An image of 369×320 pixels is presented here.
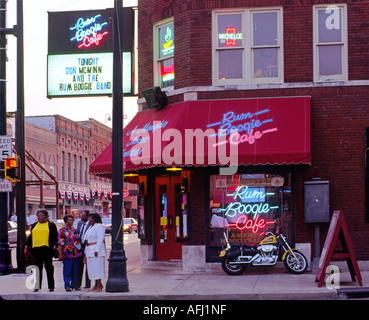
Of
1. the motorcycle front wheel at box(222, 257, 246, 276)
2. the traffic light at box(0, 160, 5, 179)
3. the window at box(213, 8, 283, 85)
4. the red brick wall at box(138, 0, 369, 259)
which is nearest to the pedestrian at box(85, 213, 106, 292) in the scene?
the motorcycle front wheel at box(222, 257, 246, 276)

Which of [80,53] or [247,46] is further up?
[80,53]

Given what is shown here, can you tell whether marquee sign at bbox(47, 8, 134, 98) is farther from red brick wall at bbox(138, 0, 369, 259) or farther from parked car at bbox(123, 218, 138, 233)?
parked car at bbox(123, 218, 138, 233)

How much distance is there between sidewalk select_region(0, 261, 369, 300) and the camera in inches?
496

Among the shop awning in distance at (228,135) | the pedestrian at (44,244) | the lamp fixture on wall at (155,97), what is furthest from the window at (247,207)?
the pedestrian at (44,244)

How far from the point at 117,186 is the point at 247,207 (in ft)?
15.4

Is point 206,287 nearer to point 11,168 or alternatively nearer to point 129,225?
point 11,168

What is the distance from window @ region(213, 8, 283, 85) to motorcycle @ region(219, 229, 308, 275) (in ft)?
13.5

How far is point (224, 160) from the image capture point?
15789 millimetres

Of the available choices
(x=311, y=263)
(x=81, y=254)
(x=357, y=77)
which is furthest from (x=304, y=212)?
(x=81, y=254)

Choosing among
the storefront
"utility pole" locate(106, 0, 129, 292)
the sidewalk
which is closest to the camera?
the sidewalk

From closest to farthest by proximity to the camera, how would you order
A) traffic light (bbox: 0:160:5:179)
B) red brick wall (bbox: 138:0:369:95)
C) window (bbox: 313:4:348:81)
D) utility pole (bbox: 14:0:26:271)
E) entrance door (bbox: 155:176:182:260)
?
red brick wall (bbox: 138:0:369:95) → window (bbox: 313:4:348:81) → traffic light (bbox: 0:160:5:179) → utility pole (bbox: 14:0:26:271) → entrance door (bbox: 155:176:182:260)

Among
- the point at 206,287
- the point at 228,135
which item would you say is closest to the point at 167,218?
the point at 228,135

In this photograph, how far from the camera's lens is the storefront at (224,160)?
1583 centimetres
